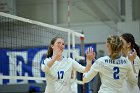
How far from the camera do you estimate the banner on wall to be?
10422 mm

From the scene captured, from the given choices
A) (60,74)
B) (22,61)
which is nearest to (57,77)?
(60,74)

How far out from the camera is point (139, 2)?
36.6 feet

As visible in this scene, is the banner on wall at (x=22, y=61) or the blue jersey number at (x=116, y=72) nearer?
the blue jersey number at (x=116, y=72)

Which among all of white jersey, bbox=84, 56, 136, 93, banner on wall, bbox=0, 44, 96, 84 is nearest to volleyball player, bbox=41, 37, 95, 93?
white jersey, bbox=84, 56, 136, 93

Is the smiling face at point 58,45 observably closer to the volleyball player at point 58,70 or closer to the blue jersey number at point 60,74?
the volleyball player at point 58,70

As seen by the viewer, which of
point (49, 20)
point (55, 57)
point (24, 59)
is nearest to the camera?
point (55, 57)

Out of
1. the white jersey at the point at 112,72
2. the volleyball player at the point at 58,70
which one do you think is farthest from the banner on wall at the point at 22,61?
the white jersey at the point at 112,72

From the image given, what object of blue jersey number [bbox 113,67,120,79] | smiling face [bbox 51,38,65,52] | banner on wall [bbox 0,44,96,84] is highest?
smiling face [bbox 51,38,65,52]

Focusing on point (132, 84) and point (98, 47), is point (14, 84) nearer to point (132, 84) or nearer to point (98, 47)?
point (98, 47)

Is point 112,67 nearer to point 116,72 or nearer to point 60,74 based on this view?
point 116,72

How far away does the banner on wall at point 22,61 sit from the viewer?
10.4 metres

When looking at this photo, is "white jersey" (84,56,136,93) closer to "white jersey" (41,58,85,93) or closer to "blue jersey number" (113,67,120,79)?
"blue jersey number" (113,67,120,79)

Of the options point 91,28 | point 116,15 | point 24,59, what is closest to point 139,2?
point 116,15

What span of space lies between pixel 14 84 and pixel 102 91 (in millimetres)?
7774
